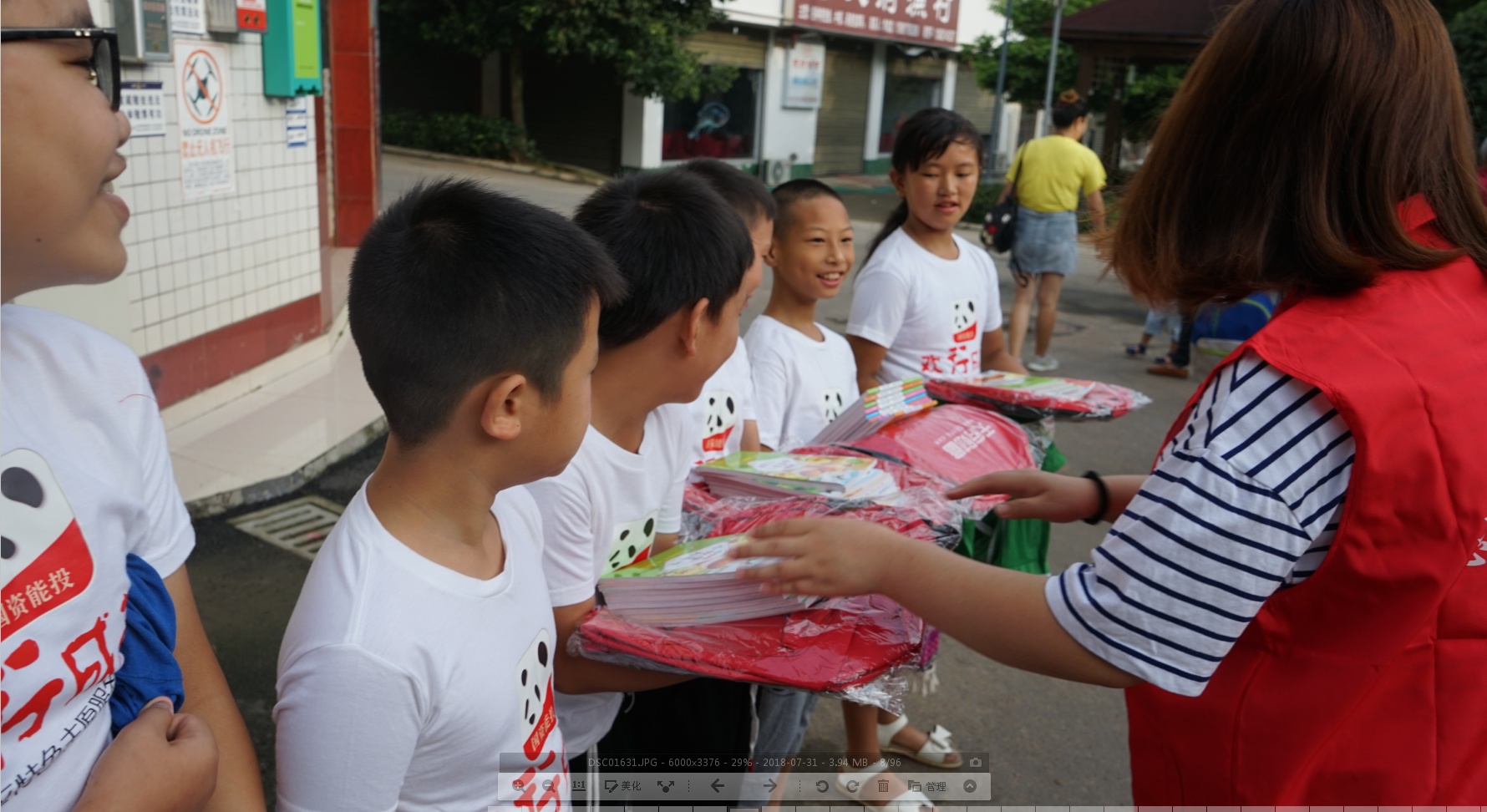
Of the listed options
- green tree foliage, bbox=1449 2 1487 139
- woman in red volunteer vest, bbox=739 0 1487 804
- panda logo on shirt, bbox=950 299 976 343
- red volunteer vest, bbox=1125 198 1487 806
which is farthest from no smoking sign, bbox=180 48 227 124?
green tree foliage, bbox=1449 2 1487 139

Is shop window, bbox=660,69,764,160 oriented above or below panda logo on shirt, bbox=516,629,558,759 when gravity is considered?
above

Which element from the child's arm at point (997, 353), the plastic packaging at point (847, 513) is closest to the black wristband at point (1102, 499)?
the plastic packaging at point (847, 513)

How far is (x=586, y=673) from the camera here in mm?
1682

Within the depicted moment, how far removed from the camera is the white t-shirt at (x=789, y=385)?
291 centimetres

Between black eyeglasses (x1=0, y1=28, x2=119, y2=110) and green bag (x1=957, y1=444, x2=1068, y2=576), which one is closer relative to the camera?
black eyeglasses (x1=0, y1=28, x2=119, y2=110)

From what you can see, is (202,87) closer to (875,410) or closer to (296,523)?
(296,523)

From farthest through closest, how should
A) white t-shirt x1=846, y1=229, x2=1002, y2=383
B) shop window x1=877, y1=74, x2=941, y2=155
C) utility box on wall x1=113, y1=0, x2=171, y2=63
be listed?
1. shop window x1=877, y1=74, x2=941, y2=155
2. utility box on wall x1=113, y1=0, x2=171, y2=63
3. white t-shirt x1=846, y1=229, x2=1002, y2=383

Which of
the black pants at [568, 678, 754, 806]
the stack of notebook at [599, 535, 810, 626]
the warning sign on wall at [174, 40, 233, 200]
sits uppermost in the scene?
the warning sign on wall at [174, 40, 233, 200]

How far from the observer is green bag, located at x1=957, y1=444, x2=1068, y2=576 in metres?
2.25

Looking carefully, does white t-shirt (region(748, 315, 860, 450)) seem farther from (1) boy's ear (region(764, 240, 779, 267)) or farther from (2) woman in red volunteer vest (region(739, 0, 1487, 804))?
(2) woman in red volunteer vest (region(739, 0, 1487, 804))

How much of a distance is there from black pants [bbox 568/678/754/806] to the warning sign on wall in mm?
3992

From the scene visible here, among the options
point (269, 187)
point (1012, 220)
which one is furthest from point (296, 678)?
point (1012, 220)

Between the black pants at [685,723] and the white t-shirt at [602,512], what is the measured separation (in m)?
0.13

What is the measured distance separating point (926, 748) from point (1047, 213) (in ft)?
18.2
